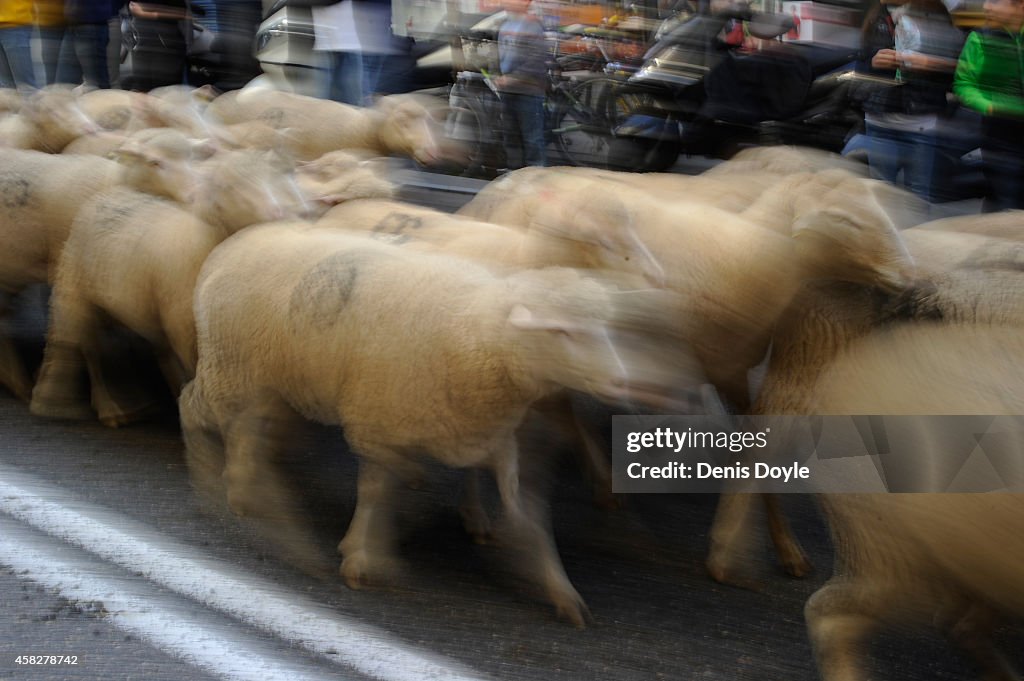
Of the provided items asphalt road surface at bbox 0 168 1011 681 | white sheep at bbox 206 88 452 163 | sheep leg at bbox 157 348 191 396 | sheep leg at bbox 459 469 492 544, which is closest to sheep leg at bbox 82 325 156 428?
sheep leg at bbox 157 348 191 396

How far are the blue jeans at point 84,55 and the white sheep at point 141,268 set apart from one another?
2.63 metres

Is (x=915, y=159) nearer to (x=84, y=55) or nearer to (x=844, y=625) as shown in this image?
(x=844, y=625)

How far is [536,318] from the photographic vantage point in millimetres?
2172

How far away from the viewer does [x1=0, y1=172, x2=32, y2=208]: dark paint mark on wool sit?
358 centimetres

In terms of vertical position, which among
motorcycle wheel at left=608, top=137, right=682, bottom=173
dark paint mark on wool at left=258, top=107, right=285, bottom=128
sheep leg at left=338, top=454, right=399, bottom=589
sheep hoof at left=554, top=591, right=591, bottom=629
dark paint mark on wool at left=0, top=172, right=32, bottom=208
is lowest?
sheep hoof at left=554, top=591, right=591, bottom=629

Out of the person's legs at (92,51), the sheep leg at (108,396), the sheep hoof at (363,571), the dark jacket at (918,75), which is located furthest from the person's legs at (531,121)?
the person's legs at (92,51)

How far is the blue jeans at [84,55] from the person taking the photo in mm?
5750

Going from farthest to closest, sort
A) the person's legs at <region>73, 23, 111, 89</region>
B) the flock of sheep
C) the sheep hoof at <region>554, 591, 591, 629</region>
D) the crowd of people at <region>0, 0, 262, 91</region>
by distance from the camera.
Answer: the person's legs at <region>73, 23, 111, 89</region> < the crowd of people at <region>0, 0, 262, 91</region> < the sheep hoof at <region>554, 591, 591, 629</region> < the flock of sheep

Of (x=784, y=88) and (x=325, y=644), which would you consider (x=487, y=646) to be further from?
(x=784, y=88)

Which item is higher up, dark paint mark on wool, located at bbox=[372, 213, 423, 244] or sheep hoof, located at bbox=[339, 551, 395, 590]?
dark paint mark on wool, located at bbox=[372, 213, 423, 244]

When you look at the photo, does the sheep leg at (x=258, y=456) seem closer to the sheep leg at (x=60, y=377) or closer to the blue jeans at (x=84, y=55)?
the sheep leg at (x=60, y=377)

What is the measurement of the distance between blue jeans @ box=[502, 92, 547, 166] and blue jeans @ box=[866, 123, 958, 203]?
148 centimetres

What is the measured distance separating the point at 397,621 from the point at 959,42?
2.47 meters

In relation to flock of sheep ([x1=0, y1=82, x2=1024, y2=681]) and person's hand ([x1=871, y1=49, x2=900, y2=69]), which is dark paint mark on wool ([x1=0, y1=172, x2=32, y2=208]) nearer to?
flock of sheep ([x1=0, y1=82, x2=1024, y2=681])
